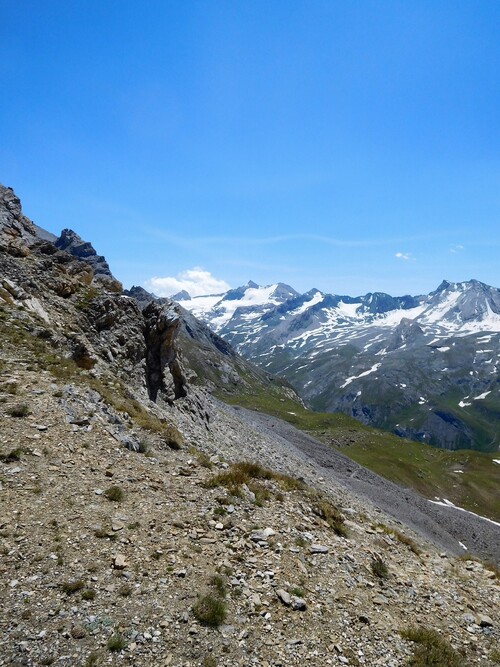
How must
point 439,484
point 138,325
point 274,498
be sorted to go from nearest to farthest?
point 274,498 < point 138,325 < point 439,484

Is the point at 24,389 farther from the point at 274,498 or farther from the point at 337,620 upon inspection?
the point at 337,620

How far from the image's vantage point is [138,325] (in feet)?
130

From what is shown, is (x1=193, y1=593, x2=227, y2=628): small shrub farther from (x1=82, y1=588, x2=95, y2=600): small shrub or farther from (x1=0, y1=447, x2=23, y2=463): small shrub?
(x1=0, y1=447, x2=23, y2=463): small shrub

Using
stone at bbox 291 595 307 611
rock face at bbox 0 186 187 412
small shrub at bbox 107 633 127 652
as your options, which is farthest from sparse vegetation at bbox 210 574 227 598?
rock face at bbox 0 186 187 412

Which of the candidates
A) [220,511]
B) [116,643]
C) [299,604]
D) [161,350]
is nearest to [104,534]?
[116,643]

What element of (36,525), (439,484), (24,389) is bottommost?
(439,484)

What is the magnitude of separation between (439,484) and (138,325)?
9456cm

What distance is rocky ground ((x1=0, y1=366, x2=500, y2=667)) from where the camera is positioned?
33.7 feet

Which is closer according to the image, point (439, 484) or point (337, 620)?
point (337, 620)

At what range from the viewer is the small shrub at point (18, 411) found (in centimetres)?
1848

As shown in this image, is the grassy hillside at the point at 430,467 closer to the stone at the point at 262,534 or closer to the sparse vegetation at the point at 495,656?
the sparse vegetation at the point at 495,656

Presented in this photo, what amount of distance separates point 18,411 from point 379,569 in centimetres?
1696

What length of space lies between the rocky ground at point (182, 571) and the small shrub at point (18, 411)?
0.33 ft

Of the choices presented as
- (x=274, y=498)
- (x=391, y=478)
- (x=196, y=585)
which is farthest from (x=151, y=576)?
(x=391, y=478)
